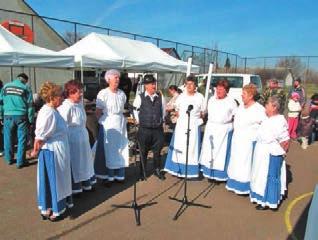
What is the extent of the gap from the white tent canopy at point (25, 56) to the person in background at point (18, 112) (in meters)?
0.46

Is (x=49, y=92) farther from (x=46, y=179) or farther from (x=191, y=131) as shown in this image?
(x=191, y=131)

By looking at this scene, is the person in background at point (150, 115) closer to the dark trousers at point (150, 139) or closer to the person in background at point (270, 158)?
the dark trousers at point (150, 139)

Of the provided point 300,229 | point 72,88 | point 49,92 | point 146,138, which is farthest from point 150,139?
point 300,229

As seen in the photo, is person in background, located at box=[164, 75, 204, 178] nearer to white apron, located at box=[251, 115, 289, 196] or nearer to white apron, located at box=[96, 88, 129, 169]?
white apron, located at box=[96, 88, 129, 169]

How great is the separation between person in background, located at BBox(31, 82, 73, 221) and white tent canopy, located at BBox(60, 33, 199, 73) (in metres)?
5.22

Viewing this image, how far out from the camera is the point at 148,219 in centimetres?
498

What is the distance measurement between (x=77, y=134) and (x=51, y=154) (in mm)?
827

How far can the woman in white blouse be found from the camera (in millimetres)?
6043

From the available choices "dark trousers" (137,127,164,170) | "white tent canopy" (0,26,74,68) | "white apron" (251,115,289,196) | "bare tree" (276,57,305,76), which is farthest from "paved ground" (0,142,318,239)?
"bare tree" (276,57,305,76)

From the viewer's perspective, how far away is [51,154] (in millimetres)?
4512

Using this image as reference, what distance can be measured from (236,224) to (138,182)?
7.36 feet

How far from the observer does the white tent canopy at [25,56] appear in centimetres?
759

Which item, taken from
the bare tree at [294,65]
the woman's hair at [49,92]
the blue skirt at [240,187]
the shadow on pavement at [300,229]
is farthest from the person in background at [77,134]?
the bare tree at [294,65]

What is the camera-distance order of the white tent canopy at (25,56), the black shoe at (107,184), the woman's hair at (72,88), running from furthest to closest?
the white tent canopy at (25,56)
the black shoe at (107,184)
the woman's hair at (72,88)
